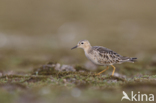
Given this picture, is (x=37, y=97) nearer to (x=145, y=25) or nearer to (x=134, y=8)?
(x=145, y=25)

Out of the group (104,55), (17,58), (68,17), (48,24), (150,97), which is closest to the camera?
(150,97)

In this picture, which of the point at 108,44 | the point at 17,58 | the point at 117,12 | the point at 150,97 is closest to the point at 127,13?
the point at 117,12

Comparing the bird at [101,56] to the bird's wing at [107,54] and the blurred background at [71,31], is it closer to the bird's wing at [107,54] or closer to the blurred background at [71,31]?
the bird's wing at [107,54]

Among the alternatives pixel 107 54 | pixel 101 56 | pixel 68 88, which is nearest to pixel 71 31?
pixel 107 54

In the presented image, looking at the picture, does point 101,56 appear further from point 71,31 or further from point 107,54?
point 71,31

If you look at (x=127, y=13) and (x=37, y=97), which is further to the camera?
(x=127, y=13)

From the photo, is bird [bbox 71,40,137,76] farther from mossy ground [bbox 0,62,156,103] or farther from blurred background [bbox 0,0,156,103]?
blurred background [bbox 0,0,156,103]

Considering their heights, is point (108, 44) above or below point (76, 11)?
below

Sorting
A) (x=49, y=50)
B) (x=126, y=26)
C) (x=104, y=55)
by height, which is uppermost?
(x=126, y=26)
